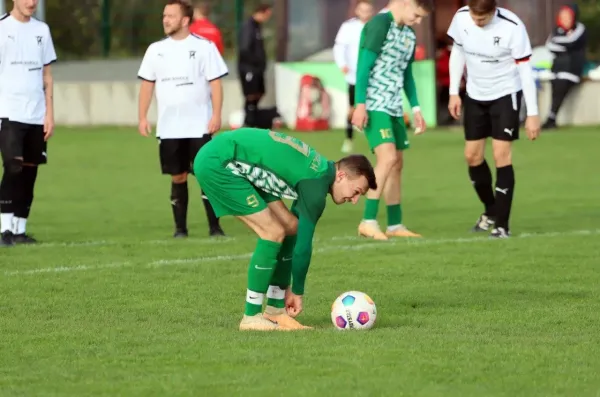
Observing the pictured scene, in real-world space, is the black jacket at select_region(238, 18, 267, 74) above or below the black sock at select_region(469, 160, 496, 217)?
below

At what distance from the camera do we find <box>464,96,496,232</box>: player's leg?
40.4 ft

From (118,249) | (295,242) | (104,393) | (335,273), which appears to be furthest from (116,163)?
(104,393)

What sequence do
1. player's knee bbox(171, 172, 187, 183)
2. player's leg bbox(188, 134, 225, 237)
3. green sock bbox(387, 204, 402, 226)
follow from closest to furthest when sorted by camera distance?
player's leg bbox(188, 134, 225, 237)
green sock bbox(387, 204, 402, 226)
player's knee bbox(171, 172, 187, 183)

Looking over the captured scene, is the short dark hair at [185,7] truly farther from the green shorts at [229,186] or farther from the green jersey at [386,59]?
the green shorts at [229,186]

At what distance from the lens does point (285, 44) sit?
2783 cm

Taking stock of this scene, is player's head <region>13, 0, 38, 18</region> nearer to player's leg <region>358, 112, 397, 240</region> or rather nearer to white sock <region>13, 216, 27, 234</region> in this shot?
white sock <region>13, 216, 27, 234</region>

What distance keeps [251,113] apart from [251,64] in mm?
1016

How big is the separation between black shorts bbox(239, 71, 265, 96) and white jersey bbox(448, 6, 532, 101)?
43.4 feet

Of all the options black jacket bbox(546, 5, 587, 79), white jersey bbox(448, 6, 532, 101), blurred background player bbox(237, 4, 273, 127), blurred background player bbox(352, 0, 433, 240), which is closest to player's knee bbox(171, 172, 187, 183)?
blurred background player bbox(352, 0, 433, 240)

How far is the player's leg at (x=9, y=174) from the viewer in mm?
12156

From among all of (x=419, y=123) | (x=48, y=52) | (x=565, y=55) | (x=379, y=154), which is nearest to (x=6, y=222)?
(x=48, y=52)

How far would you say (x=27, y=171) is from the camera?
1248 cm

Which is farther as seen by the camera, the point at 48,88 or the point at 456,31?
the point at 48,88

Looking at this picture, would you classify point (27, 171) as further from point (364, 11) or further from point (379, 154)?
point (364, 11)
